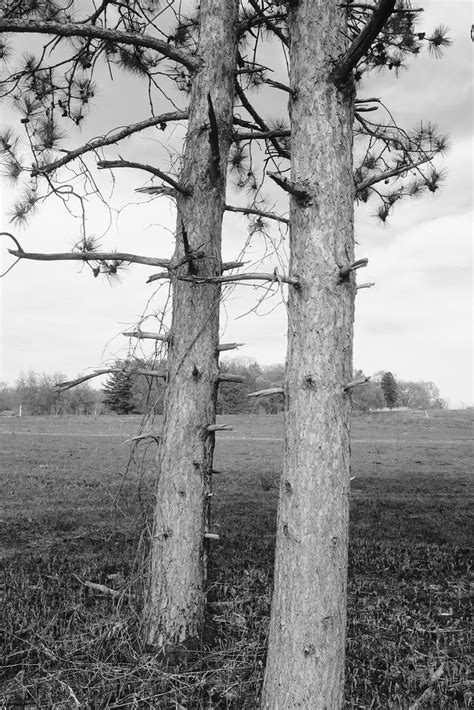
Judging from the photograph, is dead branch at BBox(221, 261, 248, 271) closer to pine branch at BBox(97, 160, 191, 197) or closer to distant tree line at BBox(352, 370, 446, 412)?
pine branch at BBox(97, 160, 191, 197)

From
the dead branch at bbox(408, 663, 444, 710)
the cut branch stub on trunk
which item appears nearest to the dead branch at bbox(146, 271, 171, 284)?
the cut branch stub on trunk

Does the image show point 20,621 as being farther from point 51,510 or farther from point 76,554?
point 51,510

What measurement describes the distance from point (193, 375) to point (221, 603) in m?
1.92

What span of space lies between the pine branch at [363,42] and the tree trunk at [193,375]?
0.99m

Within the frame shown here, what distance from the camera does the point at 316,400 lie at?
10.7ft

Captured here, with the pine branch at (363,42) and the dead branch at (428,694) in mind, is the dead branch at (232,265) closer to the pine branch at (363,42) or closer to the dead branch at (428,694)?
the pine branch at (363,42)

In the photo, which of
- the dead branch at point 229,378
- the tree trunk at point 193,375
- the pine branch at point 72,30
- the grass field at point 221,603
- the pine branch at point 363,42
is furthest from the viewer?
the dead branch at point 229,378

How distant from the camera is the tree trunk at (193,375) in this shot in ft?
14.4

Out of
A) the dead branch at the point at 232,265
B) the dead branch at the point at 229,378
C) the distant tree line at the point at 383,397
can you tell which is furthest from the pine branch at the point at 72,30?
the distant tree line at the point at 383,397

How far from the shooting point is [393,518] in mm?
10180

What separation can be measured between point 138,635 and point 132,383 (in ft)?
6.30

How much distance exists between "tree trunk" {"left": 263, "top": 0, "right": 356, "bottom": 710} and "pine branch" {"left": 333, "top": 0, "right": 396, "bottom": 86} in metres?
0.07

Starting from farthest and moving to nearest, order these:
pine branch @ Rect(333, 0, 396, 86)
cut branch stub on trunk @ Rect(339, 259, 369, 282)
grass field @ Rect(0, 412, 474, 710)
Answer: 1. grass field @ Rect(0, 412, 474, 710)
2. cut branch stub on trunk @ Rect(339, 259, 369, 282)
3. pine branch @ Rect(333, 0, 396, 86)

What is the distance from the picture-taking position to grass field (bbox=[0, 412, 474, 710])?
12.5 ft
